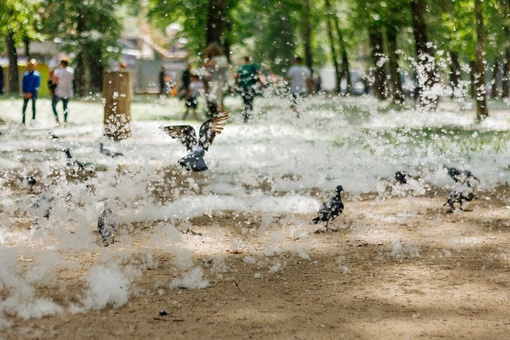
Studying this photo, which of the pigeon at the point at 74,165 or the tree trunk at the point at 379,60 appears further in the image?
the tree trunk at the point at 379,60

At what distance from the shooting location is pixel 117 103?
16578mm

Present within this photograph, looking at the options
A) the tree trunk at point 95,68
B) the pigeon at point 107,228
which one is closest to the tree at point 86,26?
the tree trunk at point 95,68

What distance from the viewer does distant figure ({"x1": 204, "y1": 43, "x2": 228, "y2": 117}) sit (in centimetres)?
1919

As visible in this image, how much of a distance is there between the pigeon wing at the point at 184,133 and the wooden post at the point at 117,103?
281 inches

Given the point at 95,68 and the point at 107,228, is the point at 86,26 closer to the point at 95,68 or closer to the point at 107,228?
the point at 95,68

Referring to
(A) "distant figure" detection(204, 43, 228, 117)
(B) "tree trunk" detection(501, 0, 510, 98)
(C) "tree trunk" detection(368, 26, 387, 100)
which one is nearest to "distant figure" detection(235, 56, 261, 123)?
(A) "distant figure" detection(204, 43, 228, 117)

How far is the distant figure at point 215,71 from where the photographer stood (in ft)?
63.0

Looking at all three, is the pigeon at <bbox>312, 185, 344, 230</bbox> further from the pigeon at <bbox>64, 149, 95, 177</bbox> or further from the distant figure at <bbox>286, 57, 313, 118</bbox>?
the distant figure at <bbox>286, 57, 313, 118</bbox>

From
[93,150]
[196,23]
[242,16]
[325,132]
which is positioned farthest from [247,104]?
[242,16]

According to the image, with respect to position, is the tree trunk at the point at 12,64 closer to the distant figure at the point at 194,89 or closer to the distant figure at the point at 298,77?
the distant figure at the point at 194,89

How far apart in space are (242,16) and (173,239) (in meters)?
49.4

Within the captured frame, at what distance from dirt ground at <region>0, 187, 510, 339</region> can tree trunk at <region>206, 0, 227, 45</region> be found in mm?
15299

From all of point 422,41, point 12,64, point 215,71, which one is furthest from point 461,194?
point 12,64

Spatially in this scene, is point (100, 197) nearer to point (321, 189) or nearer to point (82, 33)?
point (321, 189)
